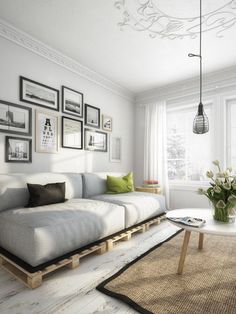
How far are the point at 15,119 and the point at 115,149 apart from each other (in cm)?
228

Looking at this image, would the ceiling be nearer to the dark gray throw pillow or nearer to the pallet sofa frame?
the dark gray throw pillow

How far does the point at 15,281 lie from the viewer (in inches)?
66.8

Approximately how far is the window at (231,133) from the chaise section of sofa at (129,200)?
5.43 feet

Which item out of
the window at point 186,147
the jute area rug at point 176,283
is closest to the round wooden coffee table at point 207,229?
the jute area rug at point 176,283

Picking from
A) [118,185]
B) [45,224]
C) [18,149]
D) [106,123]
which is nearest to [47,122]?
[18,149]

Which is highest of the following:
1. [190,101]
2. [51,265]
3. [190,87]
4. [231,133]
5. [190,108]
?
[190,87]

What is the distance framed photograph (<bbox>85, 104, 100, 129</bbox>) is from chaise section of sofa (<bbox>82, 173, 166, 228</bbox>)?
1015 millimetres

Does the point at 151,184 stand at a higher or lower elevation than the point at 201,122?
lower

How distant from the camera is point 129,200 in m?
2.95

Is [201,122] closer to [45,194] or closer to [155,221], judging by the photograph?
[155,221]

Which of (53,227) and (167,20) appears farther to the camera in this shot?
(167,20)

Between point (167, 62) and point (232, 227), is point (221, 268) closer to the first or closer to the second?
point (232, 227)

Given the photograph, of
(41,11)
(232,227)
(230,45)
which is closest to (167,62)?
(230,45)

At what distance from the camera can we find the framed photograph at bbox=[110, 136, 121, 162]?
176 inches
